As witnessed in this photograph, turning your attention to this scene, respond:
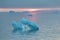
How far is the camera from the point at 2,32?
195 centimetres

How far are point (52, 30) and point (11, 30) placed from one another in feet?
1.05

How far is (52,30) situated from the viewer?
2.02 meters
